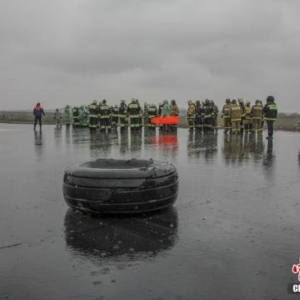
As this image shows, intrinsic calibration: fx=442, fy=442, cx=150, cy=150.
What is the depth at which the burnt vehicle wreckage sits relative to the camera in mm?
5559

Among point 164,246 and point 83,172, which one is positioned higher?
point 83,172

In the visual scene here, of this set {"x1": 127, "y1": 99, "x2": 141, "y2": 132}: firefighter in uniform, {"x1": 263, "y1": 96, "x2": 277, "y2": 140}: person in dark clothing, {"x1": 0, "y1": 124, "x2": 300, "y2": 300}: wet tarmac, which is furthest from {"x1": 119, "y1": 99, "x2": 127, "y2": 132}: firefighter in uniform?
{"x1": 0, "y1": 124, "x2": 300, "y2": 300}: wet tarmac

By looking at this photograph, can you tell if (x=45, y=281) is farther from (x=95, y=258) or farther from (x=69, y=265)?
(x=95, y=258)

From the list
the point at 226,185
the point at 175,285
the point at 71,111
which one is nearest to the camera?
the point at 175,285

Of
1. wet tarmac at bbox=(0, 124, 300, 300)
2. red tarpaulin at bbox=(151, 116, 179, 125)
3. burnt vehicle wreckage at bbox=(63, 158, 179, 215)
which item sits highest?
red tarpaulin at bbox=(151, 116, 179, 125)

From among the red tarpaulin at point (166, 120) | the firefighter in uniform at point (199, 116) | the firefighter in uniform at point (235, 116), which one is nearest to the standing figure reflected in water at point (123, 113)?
the red tarpaulin at point (166, 120)

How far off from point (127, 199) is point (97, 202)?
0.38m

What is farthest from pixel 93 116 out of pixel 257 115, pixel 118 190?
pixel 118 190

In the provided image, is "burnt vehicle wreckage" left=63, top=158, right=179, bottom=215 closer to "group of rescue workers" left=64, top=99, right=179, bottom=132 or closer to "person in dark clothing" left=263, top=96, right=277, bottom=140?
"person in dark clothing" left=263, top=96, right=277, bottom=140

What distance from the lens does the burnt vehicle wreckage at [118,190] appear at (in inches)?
219

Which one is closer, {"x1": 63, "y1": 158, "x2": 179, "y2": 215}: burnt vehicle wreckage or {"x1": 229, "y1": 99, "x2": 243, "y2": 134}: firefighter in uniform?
{"x1": 63, "y1": 158, "x2": 179, "y2": 215}: burnt vehicle wreckage

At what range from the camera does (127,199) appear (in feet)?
18.2

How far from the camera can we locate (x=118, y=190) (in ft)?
18.2

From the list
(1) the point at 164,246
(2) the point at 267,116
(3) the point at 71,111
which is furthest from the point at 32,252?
(3) the point at 71,111
